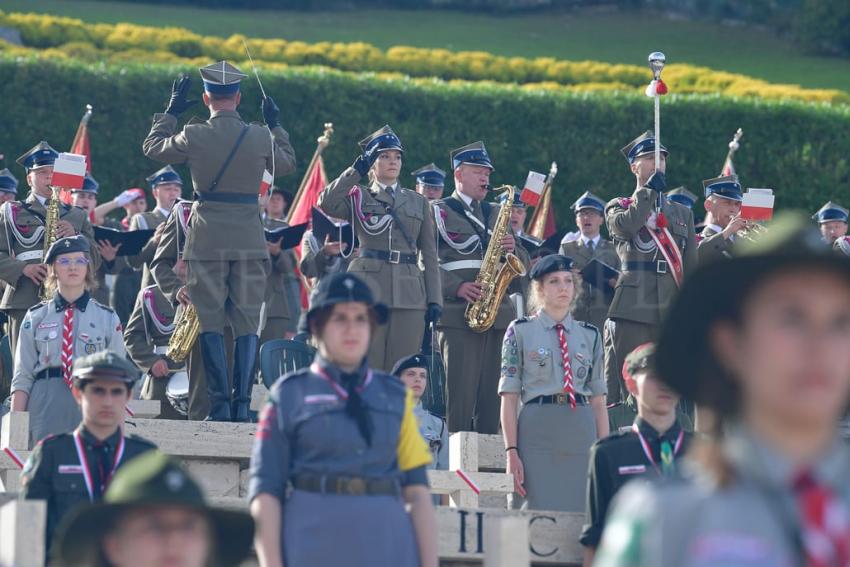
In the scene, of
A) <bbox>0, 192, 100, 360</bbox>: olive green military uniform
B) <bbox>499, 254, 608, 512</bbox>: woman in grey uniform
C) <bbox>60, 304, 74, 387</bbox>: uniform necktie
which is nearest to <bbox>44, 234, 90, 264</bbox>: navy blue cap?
<bbox>60, 304, 74, 387</bbox>: uniform necktie

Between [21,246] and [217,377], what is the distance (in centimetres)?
282

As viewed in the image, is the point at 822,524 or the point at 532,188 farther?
the point at 532,188

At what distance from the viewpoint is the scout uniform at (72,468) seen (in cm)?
727

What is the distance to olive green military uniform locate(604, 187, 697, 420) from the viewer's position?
13.6m

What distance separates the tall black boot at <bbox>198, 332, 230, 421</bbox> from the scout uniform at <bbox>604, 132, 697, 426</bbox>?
3.50 meters

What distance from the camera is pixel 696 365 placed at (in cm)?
364

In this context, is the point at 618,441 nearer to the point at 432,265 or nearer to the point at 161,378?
the point at 432,265

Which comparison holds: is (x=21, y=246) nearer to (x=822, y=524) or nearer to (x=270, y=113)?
(x=270, y=113)

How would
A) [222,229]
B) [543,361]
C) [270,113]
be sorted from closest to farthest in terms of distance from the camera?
1. [543,361]
2. [222,229]
3. [270,113]

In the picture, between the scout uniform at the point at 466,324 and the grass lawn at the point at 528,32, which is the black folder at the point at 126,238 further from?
the grass lawn at the point at 528,32

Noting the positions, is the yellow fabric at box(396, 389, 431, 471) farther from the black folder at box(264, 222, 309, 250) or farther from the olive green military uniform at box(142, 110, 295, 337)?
the black folder at box(264, 222, 309, 250)

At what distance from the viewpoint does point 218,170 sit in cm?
1158

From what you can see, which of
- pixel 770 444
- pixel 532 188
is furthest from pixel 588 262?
pixel 770 444

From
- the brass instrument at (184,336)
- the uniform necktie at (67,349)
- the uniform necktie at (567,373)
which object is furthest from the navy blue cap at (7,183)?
the uniform necktie at (567,373)
